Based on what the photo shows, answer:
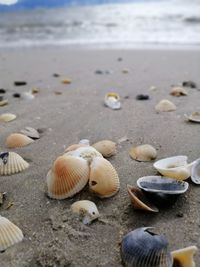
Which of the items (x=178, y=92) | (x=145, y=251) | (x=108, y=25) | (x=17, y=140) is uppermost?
(x=145, y=251)

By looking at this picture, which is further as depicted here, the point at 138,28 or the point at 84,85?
the point at 138,28

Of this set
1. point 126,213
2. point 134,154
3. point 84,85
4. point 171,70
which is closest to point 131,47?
point 171,70

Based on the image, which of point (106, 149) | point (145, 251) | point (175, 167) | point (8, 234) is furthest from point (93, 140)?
point (145, 251)

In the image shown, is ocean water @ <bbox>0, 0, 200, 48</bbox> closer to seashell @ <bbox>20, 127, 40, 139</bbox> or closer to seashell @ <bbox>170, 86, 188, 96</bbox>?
seashell @ <bbox>170, 86, 188, 96</bbox>

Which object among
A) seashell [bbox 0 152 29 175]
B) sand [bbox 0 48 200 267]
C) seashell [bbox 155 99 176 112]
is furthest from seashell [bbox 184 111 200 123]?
seashell [bbox 0 152 29 175]

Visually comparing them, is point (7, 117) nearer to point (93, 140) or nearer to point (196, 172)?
point (93, 140)

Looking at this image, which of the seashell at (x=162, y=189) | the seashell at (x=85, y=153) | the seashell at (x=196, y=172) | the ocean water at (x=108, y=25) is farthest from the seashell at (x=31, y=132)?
the ocean water at (x=108, y=25)

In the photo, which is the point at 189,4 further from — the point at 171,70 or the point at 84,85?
the point at 84,85
